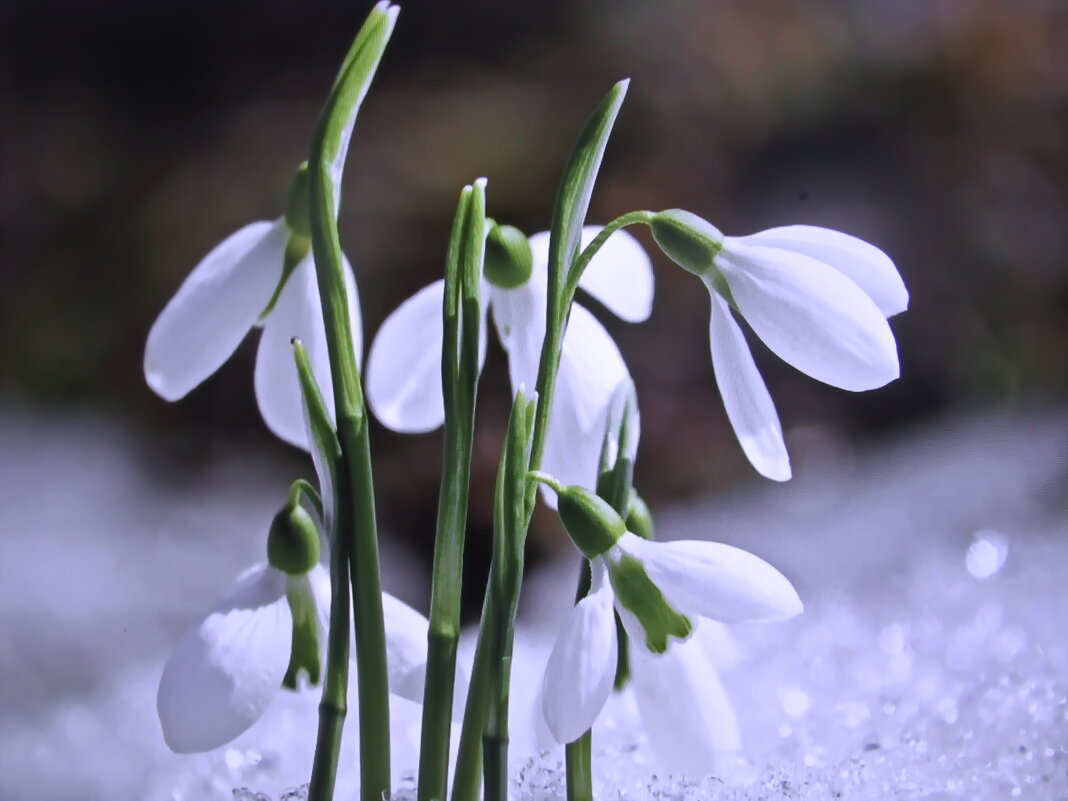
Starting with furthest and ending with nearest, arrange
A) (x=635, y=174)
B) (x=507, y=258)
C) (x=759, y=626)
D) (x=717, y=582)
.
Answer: (x=635, y=174), (x=759, y=626), (x=507, y=258), (x=717, y=582)

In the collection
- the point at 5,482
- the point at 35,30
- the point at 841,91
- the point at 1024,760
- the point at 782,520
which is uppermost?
the point at 35,30

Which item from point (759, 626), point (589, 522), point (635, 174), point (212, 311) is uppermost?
point (635, 174)

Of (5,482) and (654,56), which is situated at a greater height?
(654,56)

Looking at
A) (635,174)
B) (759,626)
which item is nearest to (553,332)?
(759,626)

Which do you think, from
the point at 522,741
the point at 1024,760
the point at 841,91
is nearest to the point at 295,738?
the point at 522,741

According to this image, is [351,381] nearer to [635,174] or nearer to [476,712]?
[476,712]

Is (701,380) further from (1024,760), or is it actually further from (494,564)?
(494,564)
